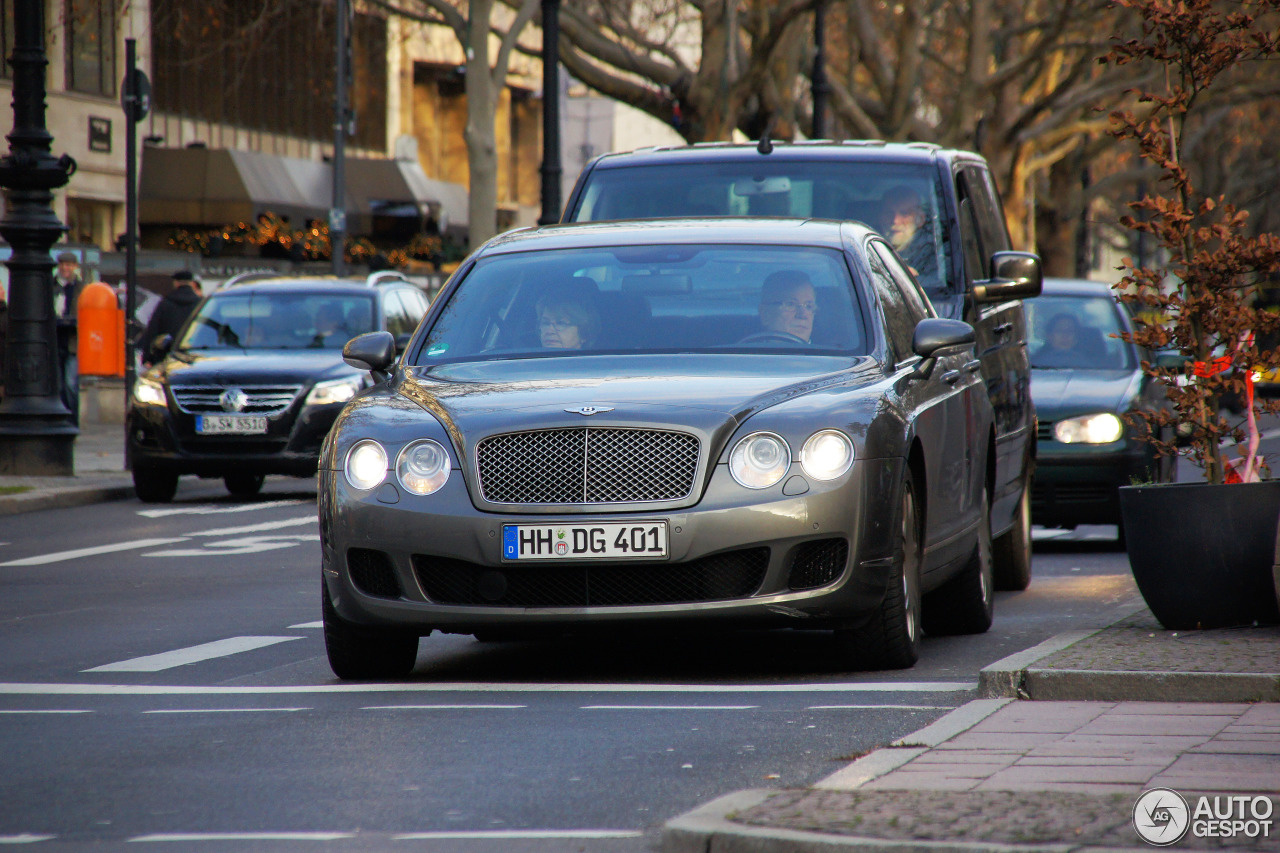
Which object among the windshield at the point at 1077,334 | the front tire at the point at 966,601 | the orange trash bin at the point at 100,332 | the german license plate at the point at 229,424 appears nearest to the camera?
the front tire at the point at 966,601

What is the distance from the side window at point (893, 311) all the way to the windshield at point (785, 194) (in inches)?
78.1

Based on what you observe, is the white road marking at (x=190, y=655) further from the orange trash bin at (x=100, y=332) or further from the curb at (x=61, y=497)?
the orange trash bin at (x=100, y=332)

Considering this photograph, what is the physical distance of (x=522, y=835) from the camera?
16.6ft

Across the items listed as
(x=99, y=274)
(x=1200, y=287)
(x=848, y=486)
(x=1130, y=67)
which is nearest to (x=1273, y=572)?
(x=1200, y=287)

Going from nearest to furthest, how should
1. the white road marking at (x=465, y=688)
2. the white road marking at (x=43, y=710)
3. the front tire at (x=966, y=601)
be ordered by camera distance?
the white road marking at (x=43, y=710)
the white road marking at (x=465, y=688)
the front tire at (x=966, y=601)

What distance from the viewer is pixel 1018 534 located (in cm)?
1138

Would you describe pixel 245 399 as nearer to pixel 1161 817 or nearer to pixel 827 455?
pixel 827 455

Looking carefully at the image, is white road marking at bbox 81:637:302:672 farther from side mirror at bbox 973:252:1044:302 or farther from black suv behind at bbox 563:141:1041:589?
side mirror at bbox 973:252:1044:302

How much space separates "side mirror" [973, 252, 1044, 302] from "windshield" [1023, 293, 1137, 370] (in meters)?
4.04

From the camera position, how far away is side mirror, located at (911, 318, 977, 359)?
8.30 meters

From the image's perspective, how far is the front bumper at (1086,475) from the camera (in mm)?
13664

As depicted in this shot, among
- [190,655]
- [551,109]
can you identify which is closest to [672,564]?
[190,655]

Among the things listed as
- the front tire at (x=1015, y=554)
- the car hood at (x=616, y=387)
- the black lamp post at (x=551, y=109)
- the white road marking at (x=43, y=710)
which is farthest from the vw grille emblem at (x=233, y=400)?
the white road marking at (x=43, y=710)

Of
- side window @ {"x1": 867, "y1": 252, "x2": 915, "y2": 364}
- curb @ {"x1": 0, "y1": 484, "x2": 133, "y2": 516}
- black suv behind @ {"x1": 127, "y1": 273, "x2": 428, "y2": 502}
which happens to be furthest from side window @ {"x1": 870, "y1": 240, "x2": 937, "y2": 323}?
curb @ {"x1": 0, "y1": 484, "x2": 133, "y2": 516}
